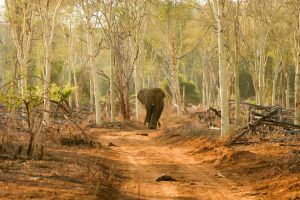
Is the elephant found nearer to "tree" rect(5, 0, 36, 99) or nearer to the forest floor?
"tree" rect(5, 0, 36, 99)

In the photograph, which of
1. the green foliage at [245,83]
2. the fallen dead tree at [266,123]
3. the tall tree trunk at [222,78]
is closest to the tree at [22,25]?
the tall tree trunk at [222,78]

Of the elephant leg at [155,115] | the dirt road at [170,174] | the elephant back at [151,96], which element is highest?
the elephant back at [151,96]

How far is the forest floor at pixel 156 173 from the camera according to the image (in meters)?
8.53

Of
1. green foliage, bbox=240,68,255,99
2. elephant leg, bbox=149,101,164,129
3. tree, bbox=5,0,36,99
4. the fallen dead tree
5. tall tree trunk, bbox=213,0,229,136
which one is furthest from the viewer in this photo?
green foliage, bbox=240,68,255,99

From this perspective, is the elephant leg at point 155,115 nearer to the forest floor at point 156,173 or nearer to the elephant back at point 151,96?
the elephant back at point 151,96

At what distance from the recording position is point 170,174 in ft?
36.2

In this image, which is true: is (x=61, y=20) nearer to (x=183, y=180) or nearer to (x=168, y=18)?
(x=168, y=18)

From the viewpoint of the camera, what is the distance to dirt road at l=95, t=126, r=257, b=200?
28.9 ft

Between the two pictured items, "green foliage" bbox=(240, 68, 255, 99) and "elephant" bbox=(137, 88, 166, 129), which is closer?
"elephant" bbox=(137, 88, 166, 129)

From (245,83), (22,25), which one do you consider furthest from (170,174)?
(245,83)

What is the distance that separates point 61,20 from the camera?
4072 centimetres

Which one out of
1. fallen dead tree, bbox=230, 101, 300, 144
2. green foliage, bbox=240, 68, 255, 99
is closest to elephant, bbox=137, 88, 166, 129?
fallen dead tree, bbox=230, 101, 300, 144

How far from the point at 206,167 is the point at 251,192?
3234mm

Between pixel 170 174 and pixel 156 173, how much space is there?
0.33m
